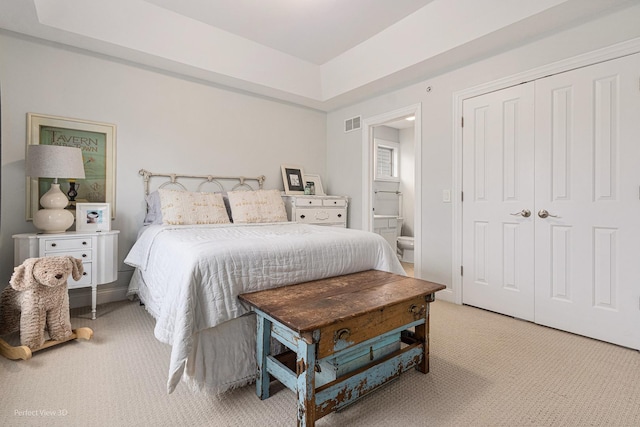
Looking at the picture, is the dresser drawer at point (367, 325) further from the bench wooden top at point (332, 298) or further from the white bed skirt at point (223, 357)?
the white bed skirt at point (223, 357)

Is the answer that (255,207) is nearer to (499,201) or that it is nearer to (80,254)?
(80,254)

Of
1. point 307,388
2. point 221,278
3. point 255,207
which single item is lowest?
point 307,388

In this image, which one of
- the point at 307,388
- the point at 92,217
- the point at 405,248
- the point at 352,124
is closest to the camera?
the point at 307,388

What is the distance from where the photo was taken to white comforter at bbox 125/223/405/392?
1509mm

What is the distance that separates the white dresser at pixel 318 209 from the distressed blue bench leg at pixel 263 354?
2373 millimetres

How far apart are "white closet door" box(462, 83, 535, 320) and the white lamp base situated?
3.61 metres

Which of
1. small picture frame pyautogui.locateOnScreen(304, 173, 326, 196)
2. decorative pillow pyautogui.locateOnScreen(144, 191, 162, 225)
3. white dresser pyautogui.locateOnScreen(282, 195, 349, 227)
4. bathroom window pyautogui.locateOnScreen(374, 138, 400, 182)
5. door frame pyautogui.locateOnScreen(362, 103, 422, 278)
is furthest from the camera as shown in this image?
bathroom window pyautogui.locateOnScreen(374, 138, 400, 182)

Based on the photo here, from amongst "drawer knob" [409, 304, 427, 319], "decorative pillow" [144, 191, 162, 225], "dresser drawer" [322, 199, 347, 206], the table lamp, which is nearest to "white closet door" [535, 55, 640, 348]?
"drawer knob" [409, 304, 427, 319]

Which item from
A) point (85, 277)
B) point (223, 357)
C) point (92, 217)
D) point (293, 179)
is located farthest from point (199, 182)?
point (223, 357)

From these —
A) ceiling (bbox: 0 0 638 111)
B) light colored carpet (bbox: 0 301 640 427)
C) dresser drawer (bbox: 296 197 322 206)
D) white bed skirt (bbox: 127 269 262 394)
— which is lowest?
light colored carpet (bbox: 0 301 640 427)

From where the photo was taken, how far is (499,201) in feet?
9.36

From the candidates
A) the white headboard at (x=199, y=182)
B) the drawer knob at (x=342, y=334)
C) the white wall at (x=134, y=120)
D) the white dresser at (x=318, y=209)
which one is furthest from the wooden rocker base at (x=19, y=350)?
the white dresser at (x=318, y=209)

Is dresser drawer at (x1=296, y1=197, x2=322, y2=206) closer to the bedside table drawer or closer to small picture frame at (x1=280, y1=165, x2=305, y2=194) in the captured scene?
small picture frame at (x1=280, y1=165, x2=305, y2=194)

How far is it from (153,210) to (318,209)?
1.92 m
